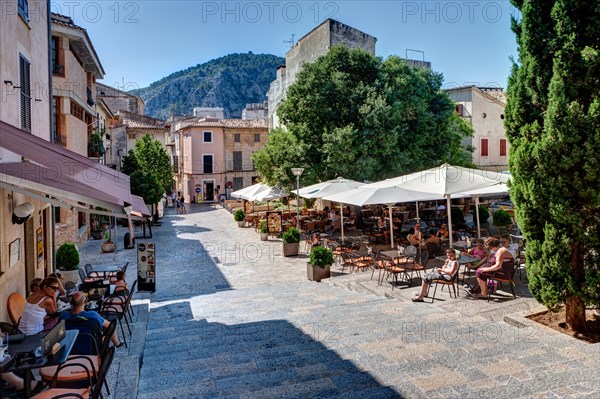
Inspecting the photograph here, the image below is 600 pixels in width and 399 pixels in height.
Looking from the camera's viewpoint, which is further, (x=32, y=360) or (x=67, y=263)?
(x=67, y=263)

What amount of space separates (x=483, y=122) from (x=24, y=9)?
34.0 meters

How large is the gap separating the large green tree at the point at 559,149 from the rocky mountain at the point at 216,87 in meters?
116

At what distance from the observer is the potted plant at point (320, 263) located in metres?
13.3

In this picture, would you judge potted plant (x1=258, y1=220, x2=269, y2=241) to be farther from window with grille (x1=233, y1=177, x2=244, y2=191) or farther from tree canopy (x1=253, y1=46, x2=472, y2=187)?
window with grille (x1=233, y1=177, x2=244, y2=191)

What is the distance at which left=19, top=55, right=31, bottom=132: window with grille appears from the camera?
9109 millimetres

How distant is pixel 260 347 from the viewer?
6.82 metres

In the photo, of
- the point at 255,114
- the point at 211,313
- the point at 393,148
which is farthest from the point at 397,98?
the point at 255,114

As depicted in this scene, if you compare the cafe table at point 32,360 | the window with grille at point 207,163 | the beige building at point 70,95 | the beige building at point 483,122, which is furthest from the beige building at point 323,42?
the cafe table at point 32,360

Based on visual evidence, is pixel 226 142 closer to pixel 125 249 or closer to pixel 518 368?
pixel 125 249

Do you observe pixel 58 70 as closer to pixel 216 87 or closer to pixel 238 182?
pixel 238 182

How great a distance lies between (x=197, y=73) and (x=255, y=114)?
7958 centimetres

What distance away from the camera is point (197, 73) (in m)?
137

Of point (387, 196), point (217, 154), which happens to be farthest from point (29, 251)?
point (217, 154)

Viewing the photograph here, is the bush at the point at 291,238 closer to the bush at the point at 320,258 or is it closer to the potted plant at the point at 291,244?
the potted plant at the point at 291,244
